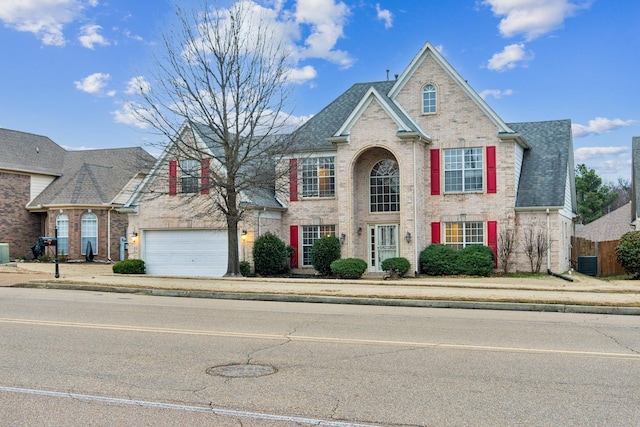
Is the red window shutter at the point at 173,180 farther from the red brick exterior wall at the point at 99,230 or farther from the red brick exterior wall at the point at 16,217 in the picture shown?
the red brick exterior wall at the point at 16,217

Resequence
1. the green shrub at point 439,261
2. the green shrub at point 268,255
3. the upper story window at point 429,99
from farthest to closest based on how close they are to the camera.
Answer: the upper story window at point 429,99, the green shrub at point 268,255, the green shrub at point 439,261

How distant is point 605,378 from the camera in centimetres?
764

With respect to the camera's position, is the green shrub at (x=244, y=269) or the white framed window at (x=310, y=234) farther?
the white framed window at (x=310, y=234)

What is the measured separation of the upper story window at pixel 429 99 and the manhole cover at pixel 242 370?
71.7 ft

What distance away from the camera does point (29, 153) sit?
131 feet

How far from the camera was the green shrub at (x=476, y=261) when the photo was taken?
1027 inches

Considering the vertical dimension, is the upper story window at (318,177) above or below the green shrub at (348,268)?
above

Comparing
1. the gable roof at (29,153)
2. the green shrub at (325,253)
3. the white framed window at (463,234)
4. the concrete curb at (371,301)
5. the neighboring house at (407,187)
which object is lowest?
the concrete curb at (371,301)

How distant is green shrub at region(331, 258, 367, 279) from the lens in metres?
26.1

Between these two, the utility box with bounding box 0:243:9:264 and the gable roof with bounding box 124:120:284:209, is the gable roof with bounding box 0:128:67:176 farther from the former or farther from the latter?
the gable roof with bounding box 124:120:284:209

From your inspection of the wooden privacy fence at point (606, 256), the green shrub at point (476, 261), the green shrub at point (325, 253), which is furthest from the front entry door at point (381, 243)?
the wooden privacy fence at point (606, 256)

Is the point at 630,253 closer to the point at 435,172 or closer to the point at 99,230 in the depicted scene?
the point at 435,172

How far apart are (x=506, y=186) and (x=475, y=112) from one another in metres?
3.49

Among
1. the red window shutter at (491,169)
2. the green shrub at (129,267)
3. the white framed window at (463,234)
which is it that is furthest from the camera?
the green shrub at (129,267)
